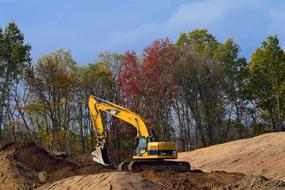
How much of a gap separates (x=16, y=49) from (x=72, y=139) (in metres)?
11.1

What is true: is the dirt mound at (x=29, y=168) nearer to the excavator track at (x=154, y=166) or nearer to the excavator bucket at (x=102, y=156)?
the excavator bucket at (x=102, y=156)

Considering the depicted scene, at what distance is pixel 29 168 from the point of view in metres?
19.9

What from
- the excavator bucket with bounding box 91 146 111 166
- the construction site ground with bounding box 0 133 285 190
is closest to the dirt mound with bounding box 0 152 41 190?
the construction site ground with bounding box 0 133 285 190

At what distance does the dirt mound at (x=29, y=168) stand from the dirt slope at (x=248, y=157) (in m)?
8.05

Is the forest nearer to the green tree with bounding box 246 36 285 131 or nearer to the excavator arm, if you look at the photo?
the green tree with bounding box 246 36 285 131

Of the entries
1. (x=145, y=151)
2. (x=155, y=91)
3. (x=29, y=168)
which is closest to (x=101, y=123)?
(x=145, y=151)

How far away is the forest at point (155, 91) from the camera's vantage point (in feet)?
131

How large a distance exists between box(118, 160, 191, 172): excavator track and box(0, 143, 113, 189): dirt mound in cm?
71

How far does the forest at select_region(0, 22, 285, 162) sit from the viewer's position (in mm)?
39969

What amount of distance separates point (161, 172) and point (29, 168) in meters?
5.67

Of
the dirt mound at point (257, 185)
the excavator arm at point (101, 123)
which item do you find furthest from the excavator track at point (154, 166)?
the dirt mound at point (257, 185)

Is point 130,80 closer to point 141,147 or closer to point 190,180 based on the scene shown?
point 141,147

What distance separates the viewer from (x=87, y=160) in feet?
84.9

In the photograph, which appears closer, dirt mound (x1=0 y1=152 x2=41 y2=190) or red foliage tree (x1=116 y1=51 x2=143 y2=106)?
dirt mound (x1=0 y1=152 x2=41 y2=190)
